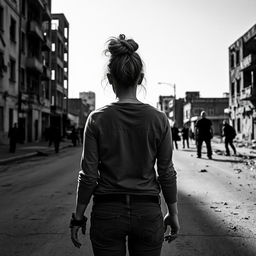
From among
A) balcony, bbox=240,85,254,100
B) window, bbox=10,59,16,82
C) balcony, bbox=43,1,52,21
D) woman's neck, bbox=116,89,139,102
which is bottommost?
woman's neck, bbox=116,89,139,102

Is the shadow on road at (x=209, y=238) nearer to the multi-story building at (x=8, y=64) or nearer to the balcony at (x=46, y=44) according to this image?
the multi-story building at (x=8, y=64)

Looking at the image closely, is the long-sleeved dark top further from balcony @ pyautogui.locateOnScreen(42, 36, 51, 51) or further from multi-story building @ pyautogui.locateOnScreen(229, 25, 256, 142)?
balcony @ pyautogui.locateOnScreen(42, 36, 51, 51)

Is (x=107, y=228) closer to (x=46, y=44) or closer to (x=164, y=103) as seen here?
(x=46, y=44)

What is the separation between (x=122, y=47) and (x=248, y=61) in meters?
38.0

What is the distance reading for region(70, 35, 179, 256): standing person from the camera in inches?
82.4

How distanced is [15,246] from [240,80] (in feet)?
134

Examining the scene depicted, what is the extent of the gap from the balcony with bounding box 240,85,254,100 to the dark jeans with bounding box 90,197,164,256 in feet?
118

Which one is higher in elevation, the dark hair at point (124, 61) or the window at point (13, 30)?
the window at point (13, 30)

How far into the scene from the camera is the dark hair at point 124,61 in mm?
2150

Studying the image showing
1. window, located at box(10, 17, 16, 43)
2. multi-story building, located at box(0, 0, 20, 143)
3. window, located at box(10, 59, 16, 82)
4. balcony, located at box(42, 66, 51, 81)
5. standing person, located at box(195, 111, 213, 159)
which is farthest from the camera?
balcony, located at box(42, 66, 51, 81)

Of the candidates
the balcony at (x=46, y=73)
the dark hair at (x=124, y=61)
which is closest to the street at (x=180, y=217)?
the dark hair at (x=124, y=61)

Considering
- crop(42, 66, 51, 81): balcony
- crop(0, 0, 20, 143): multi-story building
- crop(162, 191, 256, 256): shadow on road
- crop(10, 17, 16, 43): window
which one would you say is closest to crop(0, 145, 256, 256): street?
crop(162, 191, 256, 256): shadow on road

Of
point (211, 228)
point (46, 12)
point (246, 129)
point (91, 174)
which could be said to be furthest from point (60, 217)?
point (46, 12)

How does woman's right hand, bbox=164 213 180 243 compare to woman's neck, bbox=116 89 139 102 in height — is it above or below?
below
